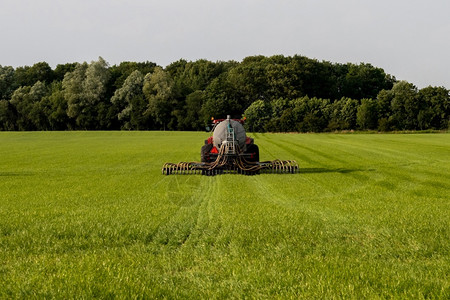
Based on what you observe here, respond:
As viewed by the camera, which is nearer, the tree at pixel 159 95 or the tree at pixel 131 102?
the tree at pixel 159 95

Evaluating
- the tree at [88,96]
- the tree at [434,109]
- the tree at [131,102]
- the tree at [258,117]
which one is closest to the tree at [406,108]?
the tree at [434,109]

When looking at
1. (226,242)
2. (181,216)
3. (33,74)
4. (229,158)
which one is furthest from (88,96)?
(226,242)

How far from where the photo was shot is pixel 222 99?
3236 inches

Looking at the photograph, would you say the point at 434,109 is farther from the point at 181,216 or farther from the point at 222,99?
the point at 181,216

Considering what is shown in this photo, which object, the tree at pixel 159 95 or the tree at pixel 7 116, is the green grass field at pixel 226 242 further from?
the tree at pixel 7 116

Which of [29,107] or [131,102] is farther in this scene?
[29,107]

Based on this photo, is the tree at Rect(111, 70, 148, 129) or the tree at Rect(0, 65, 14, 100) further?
the tree at Rect(0, 65, 14, 100)

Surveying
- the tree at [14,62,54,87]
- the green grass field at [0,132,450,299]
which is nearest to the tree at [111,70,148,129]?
the tree at [14,62,54,87]

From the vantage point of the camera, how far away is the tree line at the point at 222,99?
72688 millimetres

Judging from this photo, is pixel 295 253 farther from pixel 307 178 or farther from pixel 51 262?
pixel 307 178

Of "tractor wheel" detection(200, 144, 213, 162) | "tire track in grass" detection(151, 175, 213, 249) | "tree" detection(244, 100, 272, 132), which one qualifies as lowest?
"tire track in grass" detection(151, 175, 213, 249)

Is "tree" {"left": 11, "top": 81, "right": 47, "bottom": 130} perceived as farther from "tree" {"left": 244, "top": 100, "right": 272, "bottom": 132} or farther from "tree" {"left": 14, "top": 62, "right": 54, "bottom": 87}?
"tree" {"left": 244, "top": 100, "right": 272, "bottom": 132}

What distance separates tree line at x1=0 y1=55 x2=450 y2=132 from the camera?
238 ft

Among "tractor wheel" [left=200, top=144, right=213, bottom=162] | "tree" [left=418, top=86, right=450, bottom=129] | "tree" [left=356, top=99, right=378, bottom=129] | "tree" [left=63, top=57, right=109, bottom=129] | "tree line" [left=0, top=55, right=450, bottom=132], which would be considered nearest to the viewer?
"tractor wheel" [left=200, top=144, right=213, bottom=162]
